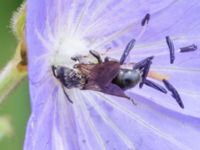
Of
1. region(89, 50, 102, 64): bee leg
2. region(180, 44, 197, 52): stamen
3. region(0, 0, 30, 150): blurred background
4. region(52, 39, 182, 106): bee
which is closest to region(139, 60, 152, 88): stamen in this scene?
region(52, 39, 182, 106): bee

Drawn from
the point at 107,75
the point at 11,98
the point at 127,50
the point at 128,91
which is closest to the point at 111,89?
the point at 107,75

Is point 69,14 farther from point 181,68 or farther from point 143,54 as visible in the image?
point 181,68

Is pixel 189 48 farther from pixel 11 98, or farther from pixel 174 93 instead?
pixel 11 98

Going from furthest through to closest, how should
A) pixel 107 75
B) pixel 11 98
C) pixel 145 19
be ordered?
pixel 11 98 → pixel 145 19 → pixel 107 75

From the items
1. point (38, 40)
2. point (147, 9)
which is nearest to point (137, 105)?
point (147, 9)

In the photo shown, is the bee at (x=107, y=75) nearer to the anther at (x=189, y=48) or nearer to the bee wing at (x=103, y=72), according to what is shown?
the bee wing at (x=103, y=72)

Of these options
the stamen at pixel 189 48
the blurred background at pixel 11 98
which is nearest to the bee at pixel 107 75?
the stamen at pixel 189 48
